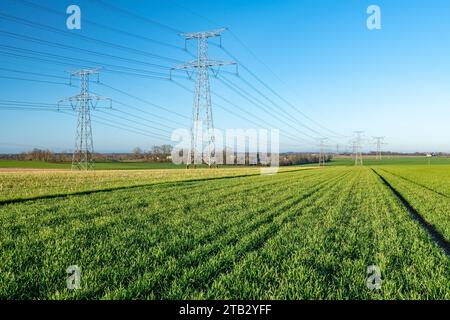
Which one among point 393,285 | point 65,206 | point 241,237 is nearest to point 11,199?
point 65,206

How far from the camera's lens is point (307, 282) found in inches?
211

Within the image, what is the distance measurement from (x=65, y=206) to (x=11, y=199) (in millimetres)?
4024

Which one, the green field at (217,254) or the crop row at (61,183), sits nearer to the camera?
the green field at (217,254)

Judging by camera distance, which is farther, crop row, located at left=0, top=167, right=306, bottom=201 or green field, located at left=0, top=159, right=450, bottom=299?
Result: crop row, located at left=0, top=167, right=306, bottom=201

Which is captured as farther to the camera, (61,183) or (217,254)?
(61,183)

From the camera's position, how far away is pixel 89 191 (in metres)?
21.0
